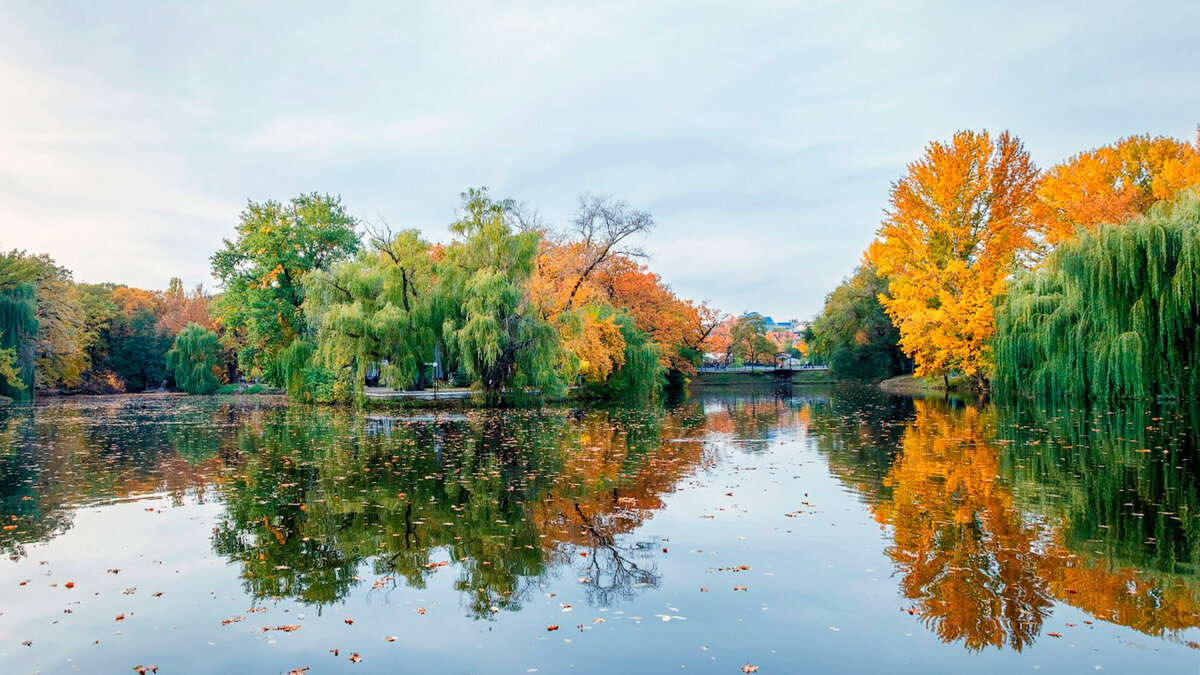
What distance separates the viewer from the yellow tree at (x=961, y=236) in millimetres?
32156

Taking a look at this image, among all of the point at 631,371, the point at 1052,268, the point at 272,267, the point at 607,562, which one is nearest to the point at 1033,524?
the point at 607,562

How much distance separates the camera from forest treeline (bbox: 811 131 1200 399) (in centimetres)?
2169

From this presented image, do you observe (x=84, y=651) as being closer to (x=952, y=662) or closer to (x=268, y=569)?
(x=268, y=569)

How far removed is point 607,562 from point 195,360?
161 ft

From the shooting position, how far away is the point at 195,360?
48438 mm

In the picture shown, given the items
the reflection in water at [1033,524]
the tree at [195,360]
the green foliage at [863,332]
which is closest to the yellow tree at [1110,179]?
the green foliage at [863,332]

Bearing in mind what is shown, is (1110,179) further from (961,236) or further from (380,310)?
(380,310)

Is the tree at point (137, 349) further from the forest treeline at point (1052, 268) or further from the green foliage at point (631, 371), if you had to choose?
the forest treeline at point (1052, 268)

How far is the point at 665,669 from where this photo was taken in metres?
4.48

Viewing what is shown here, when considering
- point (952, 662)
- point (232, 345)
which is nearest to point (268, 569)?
point (952, 662)

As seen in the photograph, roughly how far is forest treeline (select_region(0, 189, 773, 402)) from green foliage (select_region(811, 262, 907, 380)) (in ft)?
33.4

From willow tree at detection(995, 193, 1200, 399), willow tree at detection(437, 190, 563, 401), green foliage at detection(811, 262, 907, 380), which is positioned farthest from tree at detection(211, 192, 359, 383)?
green foliage at detection(811, 262, 907, 380)

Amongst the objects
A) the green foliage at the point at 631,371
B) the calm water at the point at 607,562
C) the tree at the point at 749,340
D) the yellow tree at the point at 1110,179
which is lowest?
the calm water at the point at 607,562

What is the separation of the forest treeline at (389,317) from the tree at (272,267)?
8 cm
